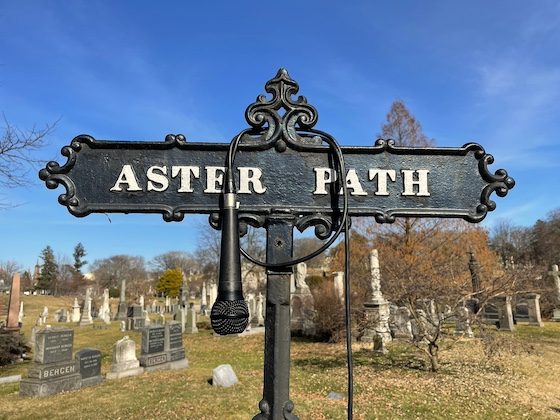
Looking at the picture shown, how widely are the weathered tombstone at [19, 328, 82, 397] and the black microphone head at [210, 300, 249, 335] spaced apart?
1145cm

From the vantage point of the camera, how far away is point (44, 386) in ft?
34.8

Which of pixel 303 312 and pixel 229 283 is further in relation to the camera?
pixel 303 312

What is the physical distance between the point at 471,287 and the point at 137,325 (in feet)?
72.5

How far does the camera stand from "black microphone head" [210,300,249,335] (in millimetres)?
1646

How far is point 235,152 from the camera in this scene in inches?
80.5

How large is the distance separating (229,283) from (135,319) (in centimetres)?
2836

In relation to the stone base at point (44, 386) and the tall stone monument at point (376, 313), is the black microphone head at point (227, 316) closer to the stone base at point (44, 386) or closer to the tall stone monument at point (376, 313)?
the stone base at point (44, 386)

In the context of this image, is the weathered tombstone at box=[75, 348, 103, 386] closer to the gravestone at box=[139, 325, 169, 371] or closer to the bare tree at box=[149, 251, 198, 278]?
the gravestone at box=[139, 325, 169, 371]

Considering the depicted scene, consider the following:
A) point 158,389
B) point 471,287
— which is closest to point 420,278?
point 471,287

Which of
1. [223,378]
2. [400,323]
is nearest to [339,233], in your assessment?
[223,378]

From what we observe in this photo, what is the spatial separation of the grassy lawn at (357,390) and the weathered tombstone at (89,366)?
16.2 inches

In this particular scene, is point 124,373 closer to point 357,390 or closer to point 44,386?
point 44,386

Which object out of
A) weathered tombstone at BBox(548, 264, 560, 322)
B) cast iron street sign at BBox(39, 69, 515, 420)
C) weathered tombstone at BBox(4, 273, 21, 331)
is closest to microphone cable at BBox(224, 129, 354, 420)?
cast iron street sign at BBox(39, 69, 515, 420)

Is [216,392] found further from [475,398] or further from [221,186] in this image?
[221,186]
